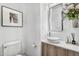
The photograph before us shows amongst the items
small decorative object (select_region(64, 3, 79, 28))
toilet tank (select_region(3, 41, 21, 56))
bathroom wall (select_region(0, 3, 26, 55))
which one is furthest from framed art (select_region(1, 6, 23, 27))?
small decorative object (select_region(64, 3, 79, 28))

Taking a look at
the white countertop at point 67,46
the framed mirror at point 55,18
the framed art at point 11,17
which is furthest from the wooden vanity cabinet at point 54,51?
the framed art at point 11,17

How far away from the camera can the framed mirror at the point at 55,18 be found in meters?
1.02

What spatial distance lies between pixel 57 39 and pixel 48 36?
10 cm

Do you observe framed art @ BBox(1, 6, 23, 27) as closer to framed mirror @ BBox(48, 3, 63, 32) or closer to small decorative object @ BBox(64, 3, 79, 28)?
framed mirror @ BBox(48, 3, 63, 32)

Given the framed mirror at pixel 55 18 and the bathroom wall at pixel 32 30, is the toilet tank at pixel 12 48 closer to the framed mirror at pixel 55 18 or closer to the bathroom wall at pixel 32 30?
the bathroom wall at pixel 32 30

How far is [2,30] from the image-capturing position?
0.98 metres

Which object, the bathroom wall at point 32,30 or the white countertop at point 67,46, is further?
the bathroom wall at point 32,30

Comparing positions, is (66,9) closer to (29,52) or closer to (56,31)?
(56,31)

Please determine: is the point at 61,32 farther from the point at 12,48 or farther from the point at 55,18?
the point at 12,48

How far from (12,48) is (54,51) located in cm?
41

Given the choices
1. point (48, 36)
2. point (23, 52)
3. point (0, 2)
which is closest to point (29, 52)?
point (23, 52)

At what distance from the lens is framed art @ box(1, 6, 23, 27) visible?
38.7 inches

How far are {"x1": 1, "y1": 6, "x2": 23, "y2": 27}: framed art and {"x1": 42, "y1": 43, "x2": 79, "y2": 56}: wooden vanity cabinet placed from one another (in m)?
0.34

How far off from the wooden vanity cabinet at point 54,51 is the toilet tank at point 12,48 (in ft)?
0.83
